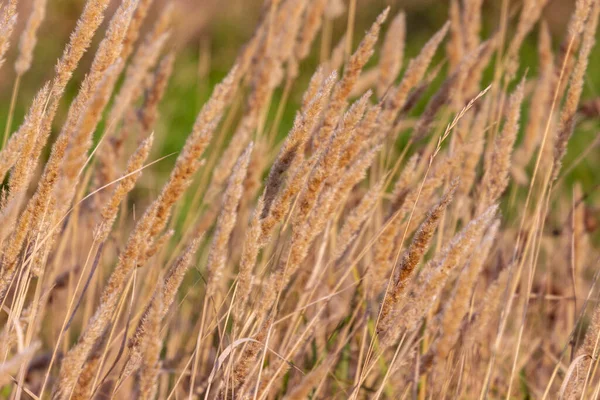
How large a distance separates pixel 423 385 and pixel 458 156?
417 millimetres

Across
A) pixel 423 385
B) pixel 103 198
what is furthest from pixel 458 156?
pixel 103 198

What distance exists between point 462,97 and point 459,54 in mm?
142

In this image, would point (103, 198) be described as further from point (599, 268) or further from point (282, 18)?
point (599, 268)

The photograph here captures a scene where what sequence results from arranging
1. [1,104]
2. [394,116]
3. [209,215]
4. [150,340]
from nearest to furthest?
[150,340] → [394,116] → [209,215] → [1,104]

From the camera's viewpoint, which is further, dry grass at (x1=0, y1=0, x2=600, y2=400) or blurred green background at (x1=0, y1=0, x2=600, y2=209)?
blurred green background at (x1=0, y1=0, x2=600, y2=209)

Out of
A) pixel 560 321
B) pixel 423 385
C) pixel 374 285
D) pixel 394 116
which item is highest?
pixel 394 116

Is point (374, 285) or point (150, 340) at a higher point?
point (150, 340)

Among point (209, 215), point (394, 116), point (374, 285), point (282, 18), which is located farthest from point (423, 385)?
point (282, 18)

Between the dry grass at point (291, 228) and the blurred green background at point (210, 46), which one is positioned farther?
the blurred green background at point (210, 46)

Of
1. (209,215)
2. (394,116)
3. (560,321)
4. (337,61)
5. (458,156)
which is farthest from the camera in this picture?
(560,321)

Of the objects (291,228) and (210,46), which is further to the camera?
(210,46)

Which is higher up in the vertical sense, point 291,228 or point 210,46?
point 210,46

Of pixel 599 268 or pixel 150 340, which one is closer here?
pixel 150 340

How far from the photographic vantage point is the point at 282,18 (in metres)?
1.72
